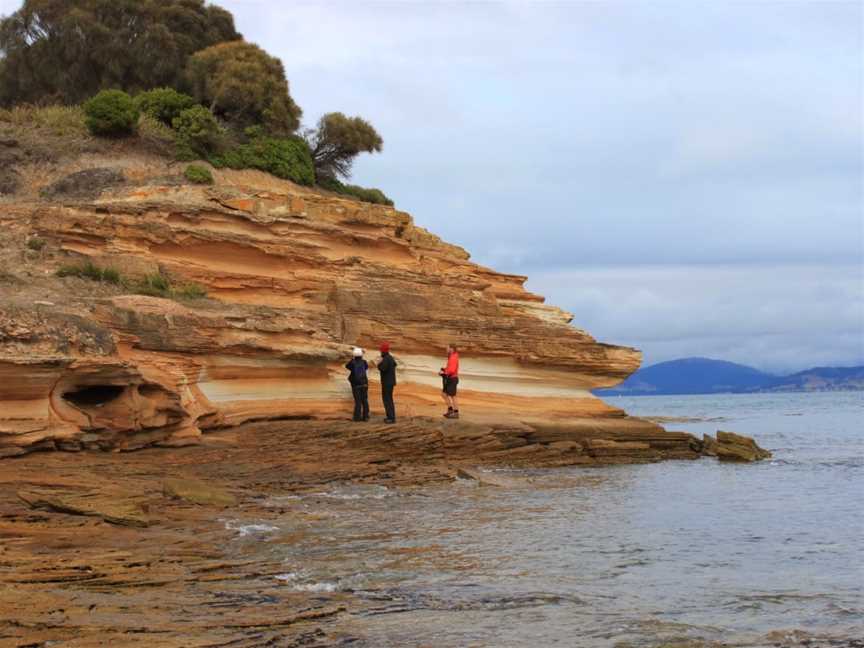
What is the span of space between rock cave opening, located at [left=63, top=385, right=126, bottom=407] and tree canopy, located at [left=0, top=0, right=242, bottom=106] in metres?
21.4

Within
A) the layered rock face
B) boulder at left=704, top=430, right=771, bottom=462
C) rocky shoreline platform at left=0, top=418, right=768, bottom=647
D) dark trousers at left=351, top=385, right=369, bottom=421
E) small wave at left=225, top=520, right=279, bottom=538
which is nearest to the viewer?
rocky shoreline platform at left=0, top=418, right=768, bottom=647

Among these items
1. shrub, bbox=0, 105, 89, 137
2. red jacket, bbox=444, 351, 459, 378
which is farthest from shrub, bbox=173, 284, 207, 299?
shrub, bbox=0, 105, 89, 137

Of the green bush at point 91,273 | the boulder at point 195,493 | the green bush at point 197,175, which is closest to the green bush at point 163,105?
the green bush at point 197,175

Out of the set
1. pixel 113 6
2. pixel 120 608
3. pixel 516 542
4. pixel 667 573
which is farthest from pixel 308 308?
pixel 113 6

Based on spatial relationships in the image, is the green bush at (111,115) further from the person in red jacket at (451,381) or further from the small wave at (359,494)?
the small wave at (359,494)

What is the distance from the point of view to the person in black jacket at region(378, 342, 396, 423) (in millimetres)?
20125

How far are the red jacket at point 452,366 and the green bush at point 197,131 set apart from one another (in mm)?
11473

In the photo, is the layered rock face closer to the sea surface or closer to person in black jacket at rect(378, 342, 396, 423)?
person in black jacket at rect(378, 342, 396, 423)

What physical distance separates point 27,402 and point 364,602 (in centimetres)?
823

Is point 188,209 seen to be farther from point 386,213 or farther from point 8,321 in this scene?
point 8,321

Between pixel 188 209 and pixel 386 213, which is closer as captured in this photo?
pixel 188 209

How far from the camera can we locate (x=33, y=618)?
289 inches

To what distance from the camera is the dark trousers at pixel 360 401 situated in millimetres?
19722

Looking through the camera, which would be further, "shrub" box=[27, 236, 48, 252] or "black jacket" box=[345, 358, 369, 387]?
"shrub" box=[27, 236, 48, 252]
